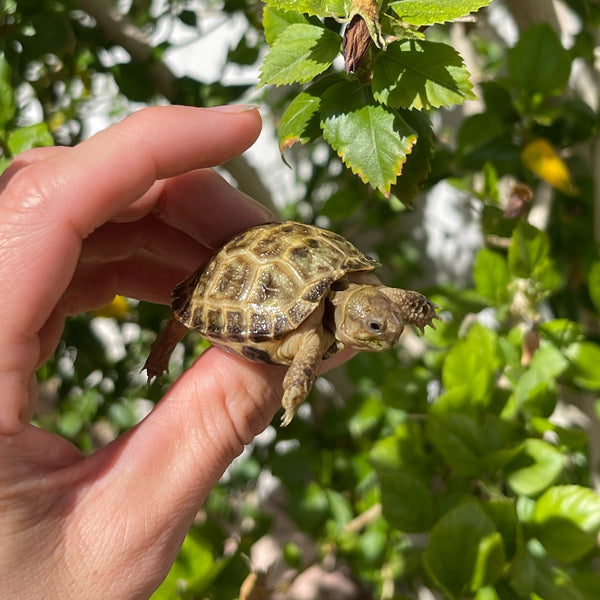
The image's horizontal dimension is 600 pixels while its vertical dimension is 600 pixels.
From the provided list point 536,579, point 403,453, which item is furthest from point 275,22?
point 536,579

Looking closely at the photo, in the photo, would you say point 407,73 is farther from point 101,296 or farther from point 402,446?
point 101,296

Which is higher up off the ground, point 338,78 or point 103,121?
point 338,78

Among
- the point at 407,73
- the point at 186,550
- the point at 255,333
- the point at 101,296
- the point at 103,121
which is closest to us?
the point at 407,73

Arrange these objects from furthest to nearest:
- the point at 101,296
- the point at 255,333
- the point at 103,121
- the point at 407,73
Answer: the point at 103,121 → the point at 101,296 → the point at 255,333 → the point at 407,73

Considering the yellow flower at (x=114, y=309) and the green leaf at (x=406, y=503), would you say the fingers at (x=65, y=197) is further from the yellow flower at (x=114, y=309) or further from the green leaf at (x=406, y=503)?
the green leaf at (x=406, y=503)

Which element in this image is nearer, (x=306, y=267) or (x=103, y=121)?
(x=306, y=267)

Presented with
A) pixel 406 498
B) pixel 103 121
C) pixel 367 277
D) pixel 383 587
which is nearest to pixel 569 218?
pixel 367 277

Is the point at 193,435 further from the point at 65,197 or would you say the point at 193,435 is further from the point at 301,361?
the point at 65,197
